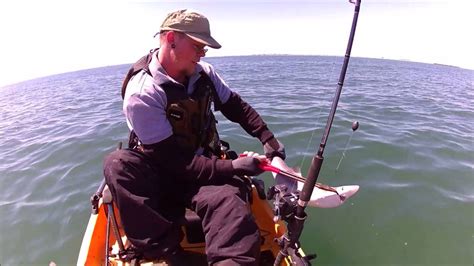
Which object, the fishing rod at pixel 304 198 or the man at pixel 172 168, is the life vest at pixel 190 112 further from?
the fishing rod at pixel 304 198

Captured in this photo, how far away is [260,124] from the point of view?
436 centimetres

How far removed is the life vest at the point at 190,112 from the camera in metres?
3.34

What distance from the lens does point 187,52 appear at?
323 centimetres

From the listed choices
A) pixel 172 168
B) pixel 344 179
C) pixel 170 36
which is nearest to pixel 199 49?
pixel 170 36

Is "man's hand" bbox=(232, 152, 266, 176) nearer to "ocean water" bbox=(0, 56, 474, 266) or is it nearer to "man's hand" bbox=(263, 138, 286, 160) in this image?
"man's hand" bbox=(263, 138, 286, 160)

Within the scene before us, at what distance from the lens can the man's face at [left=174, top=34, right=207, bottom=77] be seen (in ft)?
10.4

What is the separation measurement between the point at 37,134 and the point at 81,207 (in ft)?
26.0

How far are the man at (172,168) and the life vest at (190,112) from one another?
0.04 feet

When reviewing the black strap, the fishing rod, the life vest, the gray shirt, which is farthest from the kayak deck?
the black strap

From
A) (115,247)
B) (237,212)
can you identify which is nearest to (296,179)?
(237,212)

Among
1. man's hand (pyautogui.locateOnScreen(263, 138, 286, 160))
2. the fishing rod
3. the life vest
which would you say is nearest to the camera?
the fishing rod

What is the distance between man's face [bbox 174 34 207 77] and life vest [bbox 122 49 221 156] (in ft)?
0.75

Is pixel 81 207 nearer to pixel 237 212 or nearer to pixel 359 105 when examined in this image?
pixel 237 212

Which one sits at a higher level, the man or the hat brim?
the hat brim
